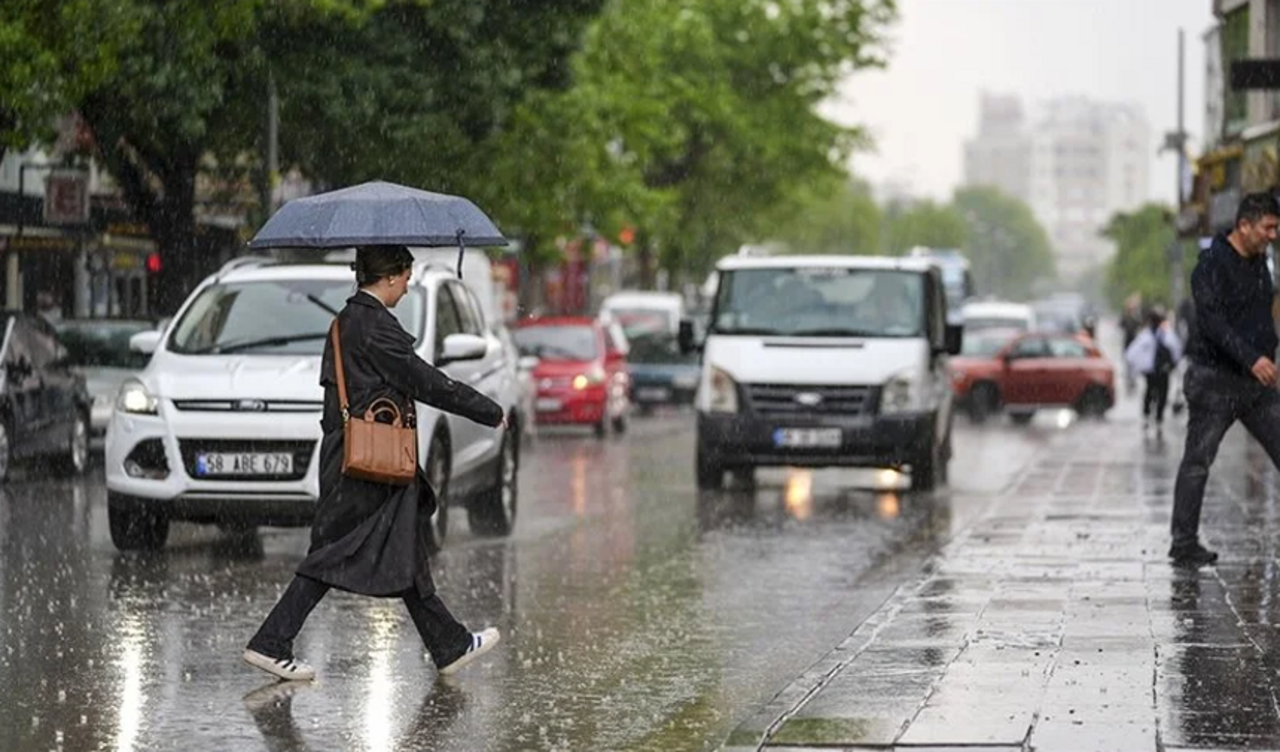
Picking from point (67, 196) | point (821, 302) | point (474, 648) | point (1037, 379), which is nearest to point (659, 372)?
point (1037, 379)

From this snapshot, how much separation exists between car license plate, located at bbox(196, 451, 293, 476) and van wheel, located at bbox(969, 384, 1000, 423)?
29.5 meters

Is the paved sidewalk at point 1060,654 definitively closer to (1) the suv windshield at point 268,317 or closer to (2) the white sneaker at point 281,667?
(2) the white sneaker at point 281,667

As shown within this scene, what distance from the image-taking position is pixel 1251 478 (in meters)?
24.5

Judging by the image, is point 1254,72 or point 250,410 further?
point 1254,72

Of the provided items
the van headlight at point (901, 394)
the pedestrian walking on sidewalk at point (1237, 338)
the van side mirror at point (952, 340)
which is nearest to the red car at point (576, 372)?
the van side mirror at point (952, 340)

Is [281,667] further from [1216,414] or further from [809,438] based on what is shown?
[809,438]

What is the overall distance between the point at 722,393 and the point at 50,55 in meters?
8.19

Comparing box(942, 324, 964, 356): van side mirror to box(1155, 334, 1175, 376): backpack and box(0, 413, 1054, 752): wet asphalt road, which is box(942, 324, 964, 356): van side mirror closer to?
box(0, 413, 1054, 752): wet asphalt road

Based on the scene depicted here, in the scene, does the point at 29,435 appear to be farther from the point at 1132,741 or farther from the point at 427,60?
the point at 1132,741

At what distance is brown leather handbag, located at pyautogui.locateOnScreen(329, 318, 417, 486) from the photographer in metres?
10.4

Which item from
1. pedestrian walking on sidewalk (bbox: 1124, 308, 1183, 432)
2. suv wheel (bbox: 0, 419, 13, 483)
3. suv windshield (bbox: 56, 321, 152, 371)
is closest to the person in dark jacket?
suv wheel (bbox: 0, 419, 13, 483)

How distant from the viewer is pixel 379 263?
10.6 metres

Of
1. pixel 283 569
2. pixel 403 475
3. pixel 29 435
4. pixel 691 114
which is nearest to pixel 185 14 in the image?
pixel 29 435

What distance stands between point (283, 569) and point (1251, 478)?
36.0 ft
